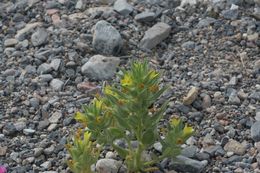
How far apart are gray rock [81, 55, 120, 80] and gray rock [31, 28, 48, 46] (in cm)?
43

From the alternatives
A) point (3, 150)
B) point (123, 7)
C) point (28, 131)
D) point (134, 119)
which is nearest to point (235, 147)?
point (134, 119)

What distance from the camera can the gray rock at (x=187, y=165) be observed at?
11.3 ft

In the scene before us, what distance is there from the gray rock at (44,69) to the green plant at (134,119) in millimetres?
923

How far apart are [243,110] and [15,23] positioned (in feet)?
6.00

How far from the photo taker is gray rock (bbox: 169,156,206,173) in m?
3.44

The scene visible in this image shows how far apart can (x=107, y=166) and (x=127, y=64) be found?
0.97m

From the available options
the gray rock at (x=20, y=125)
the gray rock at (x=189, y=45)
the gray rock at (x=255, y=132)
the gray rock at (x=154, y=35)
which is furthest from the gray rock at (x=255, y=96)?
the gray rock at (x=20, y=125)

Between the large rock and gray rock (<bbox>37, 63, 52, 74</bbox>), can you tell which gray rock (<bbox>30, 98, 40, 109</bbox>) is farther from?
the large rock

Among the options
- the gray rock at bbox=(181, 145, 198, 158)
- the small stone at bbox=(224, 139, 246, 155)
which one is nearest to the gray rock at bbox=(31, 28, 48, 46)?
the gray rock at bbox=(181, 145, 198, 158)

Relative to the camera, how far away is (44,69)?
4203mm

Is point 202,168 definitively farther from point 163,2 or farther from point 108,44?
point 163,2

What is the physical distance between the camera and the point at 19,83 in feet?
13.6

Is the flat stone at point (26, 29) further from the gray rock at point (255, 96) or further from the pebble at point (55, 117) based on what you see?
the gray rock at point (255, 96)

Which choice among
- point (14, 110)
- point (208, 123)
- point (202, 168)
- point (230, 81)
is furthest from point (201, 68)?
point (14, 110)
